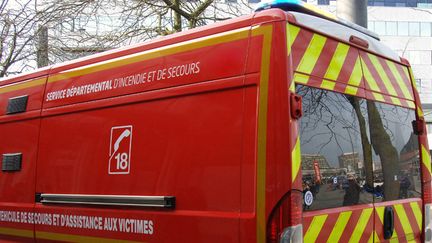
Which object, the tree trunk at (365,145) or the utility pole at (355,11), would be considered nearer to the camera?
the tree trunk at (365,145)

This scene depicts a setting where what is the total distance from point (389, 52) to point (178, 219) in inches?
85.4

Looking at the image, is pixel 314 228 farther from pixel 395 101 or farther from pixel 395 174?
pixel 395 101

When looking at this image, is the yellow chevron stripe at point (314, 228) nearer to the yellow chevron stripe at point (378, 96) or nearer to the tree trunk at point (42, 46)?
the yellow chevron stripe at point (378, 96)

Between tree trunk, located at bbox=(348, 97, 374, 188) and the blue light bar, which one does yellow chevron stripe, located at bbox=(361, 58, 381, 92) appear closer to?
tree trunk, located at bbox=(348, 97, 374, 188)

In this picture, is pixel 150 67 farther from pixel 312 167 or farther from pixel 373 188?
pixel 373 188

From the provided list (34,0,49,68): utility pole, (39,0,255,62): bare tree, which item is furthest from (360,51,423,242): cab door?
(34,0,49,68): utility pole

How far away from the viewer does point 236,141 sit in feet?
10.2

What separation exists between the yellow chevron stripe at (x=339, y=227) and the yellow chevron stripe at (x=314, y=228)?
0.43 ft

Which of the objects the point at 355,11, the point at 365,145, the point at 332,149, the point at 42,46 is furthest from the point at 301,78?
the point at 42,46

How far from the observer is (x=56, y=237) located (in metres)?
4.25

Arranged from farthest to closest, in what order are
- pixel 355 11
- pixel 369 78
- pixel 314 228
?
pixel 355 11
pixel 369 78
pixel 314 228

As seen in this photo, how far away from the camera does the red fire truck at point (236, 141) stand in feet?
9.90

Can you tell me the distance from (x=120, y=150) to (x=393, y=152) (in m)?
2.09

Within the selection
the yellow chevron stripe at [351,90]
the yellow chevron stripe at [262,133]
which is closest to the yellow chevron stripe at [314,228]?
the yellow chevron stripe at [262,133]
